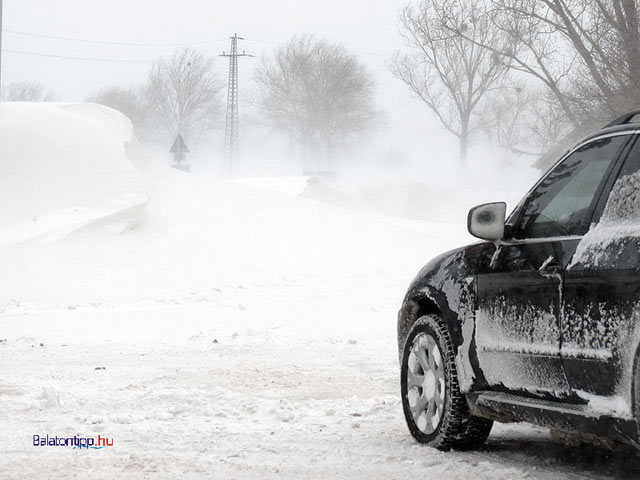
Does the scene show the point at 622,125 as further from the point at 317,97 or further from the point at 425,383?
the point at 317,97

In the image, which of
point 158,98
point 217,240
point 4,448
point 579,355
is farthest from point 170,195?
point 158,98

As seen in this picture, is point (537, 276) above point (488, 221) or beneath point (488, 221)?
beneath

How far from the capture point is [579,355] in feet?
14.9

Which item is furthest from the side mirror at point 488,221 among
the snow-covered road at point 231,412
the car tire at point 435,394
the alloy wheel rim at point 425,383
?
the snow-covered road at point 231,412

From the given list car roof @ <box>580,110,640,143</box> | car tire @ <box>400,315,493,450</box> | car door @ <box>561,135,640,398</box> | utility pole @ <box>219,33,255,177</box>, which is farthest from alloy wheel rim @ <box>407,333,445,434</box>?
utility pole @ <box>219,33,255,177</box>

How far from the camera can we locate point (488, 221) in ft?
17.3

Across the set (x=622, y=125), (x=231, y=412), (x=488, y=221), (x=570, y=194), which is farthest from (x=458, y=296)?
(x=231, y=412)

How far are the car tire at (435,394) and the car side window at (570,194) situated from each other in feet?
2.65

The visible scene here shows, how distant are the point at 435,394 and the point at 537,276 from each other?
3.73ft

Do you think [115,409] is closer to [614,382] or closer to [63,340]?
[614,382]

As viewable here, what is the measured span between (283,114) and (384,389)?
78.9 metres

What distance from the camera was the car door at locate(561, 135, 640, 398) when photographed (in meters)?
4.19

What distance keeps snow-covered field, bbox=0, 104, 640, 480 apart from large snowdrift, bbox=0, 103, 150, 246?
0.05 metres

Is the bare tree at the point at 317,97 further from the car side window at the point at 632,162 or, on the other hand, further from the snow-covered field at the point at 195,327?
the car side window at the point at 632,162
